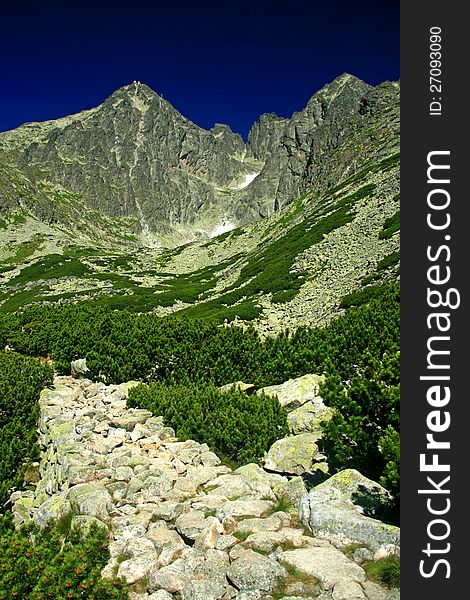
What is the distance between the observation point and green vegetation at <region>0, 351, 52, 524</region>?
1188cm

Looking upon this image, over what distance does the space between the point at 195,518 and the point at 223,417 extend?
478cm

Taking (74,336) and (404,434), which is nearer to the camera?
(404,434)

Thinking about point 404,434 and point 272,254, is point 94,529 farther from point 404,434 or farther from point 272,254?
point 272,254

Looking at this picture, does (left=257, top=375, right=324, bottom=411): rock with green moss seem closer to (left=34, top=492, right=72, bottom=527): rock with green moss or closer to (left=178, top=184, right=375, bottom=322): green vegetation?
(left=34, top=492, right=72, bottom=527): rock with green moss

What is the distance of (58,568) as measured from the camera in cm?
568

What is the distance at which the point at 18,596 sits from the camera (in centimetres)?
566

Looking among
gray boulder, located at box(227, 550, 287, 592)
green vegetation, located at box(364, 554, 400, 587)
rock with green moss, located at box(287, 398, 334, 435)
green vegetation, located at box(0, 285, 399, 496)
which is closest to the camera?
green vegetation, located at box(364, 554, 400, 587)

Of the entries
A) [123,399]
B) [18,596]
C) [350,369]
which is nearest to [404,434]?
[18,596]

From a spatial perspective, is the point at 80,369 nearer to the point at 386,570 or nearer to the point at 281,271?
the point at 386,570

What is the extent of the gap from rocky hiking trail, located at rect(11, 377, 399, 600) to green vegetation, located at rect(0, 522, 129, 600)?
310mm

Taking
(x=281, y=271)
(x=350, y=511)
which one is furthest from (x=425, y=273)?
(x=281, y=271)

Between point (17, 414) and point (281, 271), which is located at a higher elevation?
point (281, 271)

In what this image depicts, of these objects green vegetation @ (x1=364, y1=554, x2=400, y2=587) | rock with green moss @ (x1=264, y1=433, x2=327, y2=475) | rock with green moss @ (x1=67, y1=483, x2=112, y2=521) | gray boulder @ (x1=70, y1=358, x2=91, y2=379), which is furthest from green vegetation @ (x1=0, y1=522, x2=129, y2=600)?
gray boulder @ (x1=70, y1=358, x2=91, y2=379)

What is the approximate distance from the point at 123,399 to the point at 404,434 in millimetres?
12178
